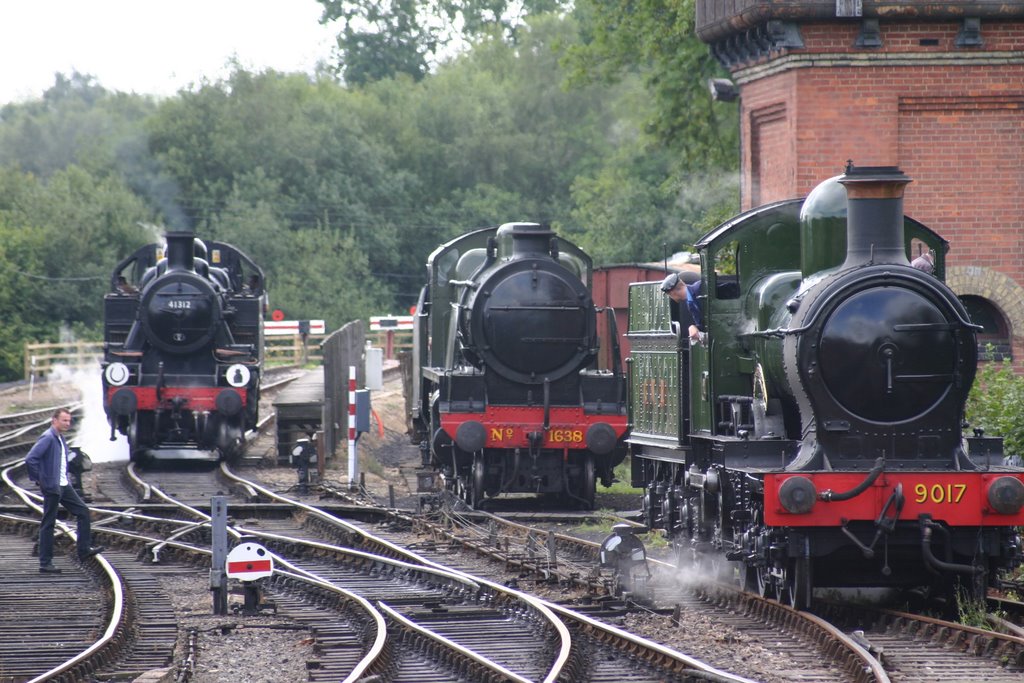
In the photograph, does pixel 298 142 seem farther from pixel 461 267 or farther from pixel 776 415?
pixel 776 415

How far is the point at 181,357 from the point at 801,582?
1408 cm

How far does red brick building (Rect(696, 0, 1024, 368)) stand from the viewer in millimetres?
18062

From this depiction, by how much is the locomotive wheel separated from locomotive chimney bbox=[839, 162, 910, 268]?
6.25ft

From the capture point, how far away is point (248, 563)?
10.8 m

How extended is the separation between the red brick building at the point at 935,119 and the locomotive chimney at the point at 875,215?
8686 millimetres

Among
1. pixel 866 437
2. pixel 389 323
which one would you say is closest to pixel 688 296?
pixel 866 437

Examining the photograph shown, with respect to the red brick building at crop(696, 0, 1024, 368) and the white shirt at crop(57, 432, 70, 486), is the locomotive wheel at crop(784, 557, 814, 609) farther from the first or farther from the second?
the red brick building at crop(696, 0, 1024, 368)

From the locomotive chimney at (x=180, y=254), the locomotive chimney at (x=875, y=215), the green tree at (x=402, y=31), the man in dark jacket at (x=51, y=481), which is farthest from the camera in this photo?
the green tree at (x=402, y=31)

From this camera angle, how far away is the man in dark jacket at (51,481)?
1291 centimetres

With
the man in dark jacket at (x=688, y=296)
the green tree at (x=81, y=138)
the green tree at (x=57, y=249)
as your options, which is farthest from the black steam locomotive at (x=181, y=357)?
the green tree at (x=81, y=138)

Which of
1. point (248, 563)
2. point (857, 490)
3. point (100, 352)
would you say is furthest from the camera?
point (100, 352)

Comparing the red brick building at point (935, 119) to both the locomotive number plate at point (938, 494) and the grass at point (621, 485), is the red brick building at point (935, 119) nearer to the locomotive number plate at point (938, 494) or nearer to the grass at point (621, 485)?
the grass at point (621, 485)

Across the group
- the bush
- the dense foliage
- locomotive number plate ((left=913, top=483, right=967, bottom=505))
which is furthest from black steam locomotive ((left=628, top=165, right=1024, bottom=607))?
the dense foliage

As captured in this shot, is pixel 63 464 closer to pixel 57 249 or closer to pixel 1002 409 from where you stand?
pixel 1002 409
